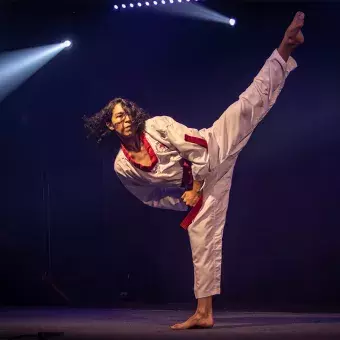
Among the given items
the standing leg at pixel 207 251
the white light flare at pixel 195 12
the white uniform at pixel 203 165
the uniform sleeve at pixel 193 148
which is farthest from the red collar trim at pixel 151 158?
the white light flare at pixel 195 12

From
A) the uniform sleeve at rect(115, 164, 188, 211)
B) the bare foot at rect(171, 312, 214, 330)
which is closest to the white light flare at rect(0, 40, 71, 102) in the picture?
the uniform sleeve at rect(115, 164, 188, 211)

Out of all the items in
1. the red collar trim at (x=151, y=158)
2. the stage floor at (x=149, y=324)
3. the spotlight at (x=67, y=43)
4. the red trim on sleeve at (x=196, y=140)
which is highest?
the spotlight at (x=67, y=43)

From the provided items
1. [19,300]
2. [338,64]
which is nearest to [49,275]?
[19,300]

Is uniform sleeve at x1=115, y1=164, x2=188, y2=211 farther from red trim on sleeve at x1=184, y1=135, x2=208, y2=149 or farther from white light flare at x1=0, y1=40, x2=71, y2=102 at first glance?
white light flare at x1=0, y1=40, x2=71, y2=102

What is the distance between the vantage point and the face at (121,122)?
9.89ft

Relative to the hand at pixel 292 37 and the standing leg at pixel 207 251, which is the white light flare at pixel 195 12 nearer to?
the hand at pixel 292 37

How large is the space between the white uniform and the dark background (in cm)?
114

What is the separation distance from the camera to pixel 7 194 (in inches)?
183

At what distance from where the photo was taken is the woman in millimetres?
2887

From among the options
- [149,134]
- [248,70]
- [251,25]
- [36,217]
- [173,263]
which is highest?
[251,25]

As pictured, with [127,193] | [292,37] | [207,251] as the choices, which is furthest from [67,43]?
[207,251]

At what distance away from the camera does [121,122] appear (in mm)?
3035

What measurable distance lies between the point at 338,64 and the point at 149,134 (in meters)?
1.80

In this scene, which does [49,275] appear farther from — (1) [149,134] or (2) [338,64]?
(2) [338,64]
